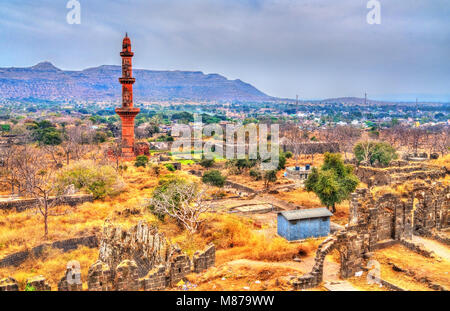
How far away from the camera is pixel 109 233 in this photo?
1616 centimetres

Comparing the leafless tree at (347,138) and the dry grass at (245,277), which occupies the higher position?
the leafless tree at (347,138)

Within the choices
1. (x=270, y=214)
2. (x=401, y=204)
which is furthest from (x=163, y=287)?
(x=270, y=214)

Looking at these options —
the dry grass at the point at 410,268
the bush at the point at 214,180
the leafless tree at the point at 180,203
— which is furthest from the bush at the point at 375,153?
the dry grass at the point at 410,268

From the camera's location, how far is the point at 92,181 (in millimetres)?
24031

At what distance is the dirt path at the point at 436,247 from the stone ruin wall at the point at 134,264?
9.10 m

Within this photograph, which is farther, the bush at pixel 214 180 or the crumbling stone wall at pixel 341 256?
the bush at pixel 214 180

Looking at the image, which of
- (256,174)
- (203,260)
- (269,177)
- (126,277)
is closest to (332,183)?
(269,177)

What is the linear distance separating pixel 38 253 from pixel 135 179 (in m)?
15.5

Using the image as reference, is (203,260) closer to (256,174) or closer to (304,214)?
(304,214)

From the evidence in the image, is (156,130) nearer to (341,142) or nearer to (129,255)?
(341,142)

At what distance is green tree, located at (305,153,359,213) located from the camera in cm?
2352

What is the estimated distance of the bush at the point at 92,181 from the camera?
2347cm

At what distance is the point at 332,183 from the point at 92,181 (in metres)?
15.9

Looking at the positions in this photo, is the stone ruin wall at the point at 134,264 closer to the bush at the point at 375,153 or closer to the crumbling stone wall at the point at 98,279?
the crumbling stone wall at the point at 98,279
